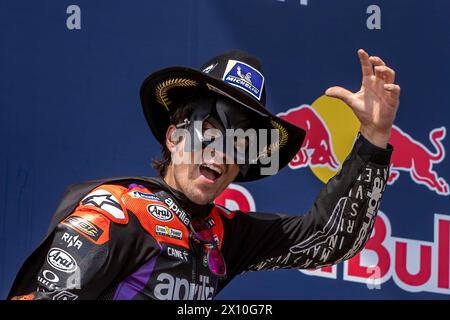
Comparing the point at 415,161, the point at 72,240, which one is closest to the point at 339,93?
the point at 72,240

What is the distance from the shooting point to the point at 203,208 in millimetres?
2010

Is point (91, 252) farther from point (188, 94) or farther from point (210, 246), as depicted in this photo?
point (188, 94)

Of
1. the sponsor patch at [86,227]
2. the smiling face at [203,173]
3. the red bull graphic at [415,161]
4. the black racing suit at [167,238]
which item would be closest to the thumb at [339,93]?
the black racing suit at [167,238]

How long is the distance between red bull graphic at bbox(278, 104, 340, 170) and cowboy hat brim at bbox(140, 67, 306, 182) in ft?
2.34

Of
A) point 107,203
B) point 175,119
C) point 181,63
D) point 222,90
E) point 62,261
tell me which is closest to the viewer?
point 62,261

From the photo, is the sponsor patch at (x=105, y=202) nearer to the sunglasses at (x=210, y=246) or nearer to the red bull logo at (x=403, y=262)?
the sunglasses at (x=210, y=246)

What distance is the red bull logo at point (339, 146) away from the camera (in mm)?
2920

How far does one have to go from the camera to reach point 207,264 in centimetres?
195

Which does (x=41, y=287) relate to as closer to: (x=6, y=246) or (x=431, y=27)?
(x=6, y=246)

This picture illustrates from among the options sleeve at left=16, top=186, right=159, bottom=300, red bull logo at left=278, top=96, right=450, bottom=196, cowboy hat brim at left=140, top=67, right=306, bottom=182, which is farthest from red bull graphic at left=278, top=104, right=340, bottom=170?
sleeve at left=16, top=186, right=159, bottom=300

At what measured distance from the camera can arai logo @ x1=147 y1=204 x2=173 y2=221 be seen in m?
1.88

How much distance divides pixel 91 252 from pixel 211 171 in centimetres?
37

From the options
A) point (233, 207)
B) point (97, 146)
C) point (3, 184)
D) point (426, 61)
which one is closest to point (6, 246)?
point (3, 184)
